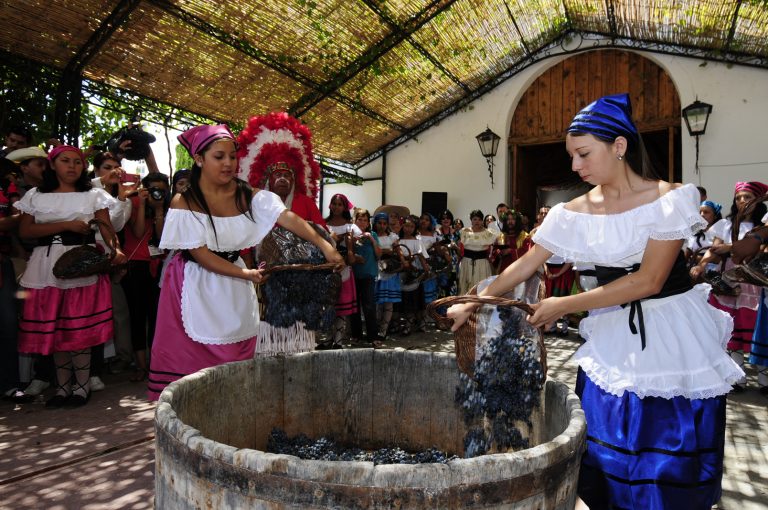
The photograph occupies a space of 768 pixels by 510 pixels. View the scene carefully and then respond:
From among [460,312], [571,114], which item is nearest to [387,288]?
[460,312]

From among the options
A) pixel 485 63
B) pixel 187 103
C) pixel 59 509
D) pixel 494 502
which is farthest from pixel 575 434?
pixel 485 63

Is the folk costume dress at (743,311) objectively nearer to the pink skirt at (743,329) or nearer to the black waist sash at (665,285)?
the pink skirt at (743,329)

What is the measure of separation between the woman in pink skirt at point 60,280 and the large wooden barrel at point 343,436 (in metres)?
2.27

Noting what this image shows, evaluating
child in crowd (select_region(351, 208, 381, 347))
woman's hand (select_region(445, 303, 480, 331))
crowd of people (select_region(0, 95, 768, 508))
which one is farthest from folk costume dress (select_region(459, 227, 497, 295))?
woman's hand (select_region(445, 303, 480, 331))

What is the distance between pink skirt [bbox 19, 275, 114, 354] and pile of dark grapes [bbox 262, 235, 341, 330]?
2037 millimetres

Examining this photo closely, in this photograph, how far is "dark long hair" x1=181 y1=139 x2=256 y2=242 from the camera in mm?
2656

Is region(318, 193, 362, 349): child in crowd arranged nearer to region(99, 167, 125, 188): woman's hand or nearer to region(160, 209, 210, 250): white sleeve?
region(99, 167, 125, 188): woman's hand

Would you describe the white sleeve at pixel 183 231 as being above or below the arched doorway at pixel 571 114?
below

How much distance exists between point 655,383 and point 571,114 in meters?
11.0

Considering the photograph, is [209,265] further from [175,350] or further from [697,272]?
[697,272]

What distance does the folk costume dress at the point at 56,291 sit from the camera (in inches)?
152

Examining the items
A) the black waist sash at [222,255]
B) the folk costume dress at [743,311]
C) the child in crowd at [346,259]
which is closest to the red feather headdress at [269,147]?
the black waist sash at [222,255]

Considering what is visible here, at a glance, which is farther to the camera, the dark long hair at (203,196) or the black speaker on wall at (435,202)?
the black speaker on wall at (435,202)

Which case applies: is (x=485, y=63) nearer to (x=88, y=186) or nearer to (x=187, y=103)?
(x=187, y=103)
